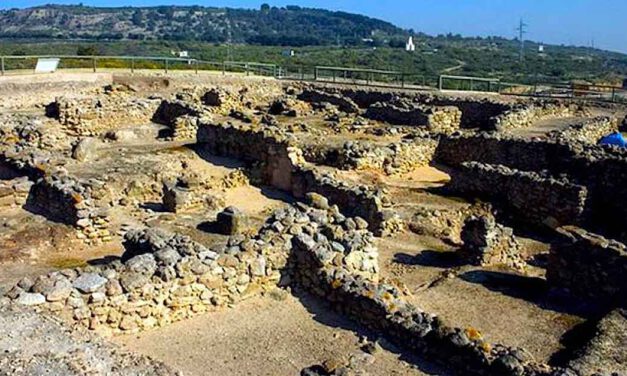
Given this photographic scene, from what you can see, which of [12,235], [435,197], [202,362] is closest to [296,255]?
[202,362]

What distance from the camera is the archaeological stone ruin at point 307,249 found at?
8906 mm

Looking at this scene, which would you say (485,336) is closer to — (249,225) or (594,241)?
(594,241)

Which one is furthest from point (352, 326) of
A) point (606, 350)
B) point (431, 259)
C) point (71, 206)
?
point (71, 206)

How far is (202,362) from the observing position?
8930 millimetres

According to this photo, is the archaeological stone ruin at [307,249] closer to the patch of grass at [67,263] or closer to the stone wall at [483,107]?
the patch of grass at [67,263]

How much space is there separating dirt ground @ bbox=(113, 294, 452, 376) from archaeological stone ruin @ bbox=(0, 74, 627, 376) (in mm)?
31

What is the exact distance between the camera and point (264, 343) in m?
9.49

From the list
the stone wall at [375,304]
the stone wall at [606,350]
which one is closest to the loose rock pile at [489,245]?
the stone wall at [375,304]

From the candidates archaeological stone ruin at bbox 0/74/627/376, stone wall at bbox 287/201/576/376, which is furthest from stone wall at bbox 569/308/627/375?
stone wall at bbox 287/201/576/376

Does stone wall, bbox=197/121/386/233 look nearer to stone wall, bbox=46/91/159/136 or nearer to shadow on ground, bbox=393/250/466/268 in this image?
shadow on ground, bbox=393/250/466/268

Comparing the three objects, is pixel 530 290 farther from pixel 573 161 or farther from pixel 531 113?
pixel 531 113

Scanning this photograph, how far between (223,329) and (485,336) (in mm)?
3764

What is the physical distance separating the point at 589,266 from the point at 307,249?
Answer: 4.74m

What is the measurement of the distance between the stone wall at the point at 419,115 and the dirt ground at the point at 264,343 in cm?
1643
